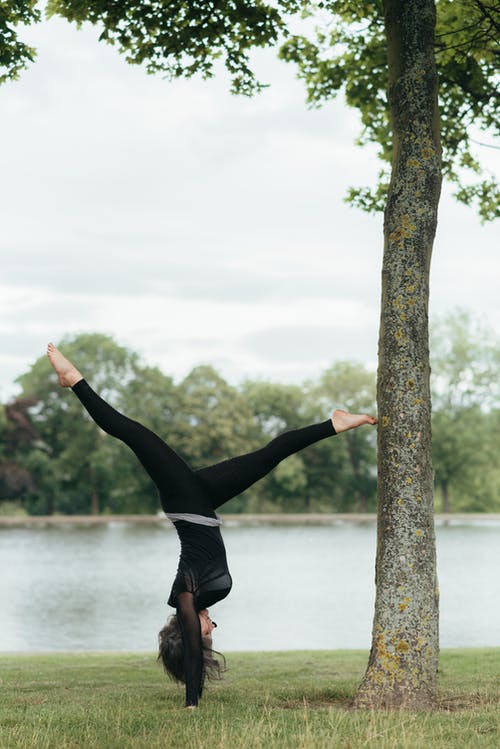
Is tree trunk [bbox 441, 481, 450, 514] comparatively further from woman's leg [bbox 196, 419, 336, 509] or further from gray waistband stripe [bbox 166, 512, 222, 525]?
gray waistband stripe [bbox 166, 512, 222, 525]

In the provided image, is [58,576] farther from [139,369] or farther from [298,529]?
[139,369]

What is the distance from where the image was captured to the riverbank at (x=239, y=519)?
67.6 metres

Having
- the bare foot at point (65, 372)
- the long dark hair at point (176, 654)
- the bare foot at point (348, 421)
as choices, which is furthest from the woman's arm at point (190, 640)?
the bare foot at point (65, 372)

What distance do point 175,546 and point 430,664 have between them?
37620mm

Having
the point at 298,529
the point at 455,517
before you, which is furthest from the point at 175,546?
the point at 455,517

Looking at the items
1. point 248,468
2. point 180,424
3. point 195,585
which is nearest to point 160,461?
point 248,468

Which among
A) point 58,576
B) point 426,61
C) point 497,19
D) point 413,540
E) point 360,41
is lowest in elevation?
point 58,576

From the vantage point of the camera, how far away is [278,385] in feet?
284

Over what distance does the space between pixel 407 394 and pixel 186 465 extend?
192 cm

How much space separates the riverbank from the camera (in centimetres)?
6762

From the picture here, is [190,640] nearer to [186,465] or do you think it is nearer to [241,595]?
[186,465]

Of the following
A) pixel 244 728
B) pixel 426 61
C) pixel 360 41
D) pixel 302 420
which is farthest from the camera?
pixel 302 420

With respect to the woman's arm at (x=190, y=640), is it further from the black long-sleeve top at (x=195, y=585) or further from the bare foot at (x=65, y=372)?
the bare foot at (x=65, y=372)

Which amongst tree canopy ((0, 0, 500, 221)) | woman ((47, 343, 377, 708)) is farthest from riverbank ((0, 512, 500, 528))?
woman ((47, 343, 377, 708))
